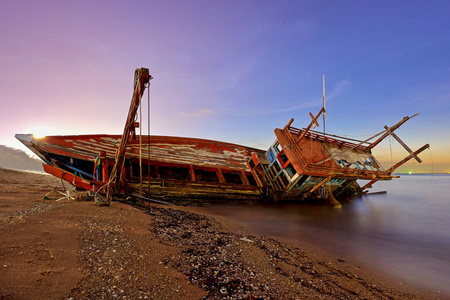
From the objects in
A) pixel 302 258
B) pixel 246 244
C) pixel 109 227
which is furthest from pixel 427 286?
pixel 109 227

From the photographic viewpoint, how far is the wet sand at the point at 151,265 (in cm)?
279

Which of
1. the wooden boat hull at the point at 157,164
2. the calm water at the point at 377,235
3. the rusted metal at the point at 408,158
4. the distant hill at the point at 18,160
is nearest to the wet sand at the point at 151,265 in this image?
the calm water at the point at 377,235

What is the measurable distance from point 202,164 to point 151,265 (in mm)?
9200

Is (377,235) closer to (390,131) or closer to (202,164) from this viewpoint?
(390,131)

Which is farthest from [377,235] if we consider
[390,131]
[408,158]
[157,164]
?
[157,164]

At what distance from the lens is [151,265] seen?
11.4 feet

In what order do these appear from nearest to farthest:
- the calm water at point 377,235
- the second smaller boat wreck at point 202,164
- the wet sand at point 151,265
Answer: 1. the wet sand at point 151,265
2. the calm water at point 377,235
3. the second smaller boat wreck at point 202,164

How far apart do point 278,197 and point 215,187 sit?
4.52m

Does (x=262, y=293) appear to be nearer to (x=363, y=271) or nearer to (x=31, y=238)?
(x=363, y=271)

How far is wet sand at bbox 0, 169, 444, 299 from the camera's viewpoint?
9.16 ft

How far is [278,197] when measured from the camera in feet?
43.5

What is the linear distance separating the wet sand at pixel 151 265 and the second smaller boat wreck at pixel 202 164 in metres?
3.16

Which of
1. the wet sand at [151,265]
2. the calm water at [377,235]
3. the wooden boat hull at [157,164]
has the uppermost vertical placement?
the wooden boat hull at [157,164]

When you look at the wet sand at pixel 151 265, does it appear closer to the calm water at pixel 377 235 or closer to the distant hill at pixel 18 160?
the calm water at pixel 377 235
